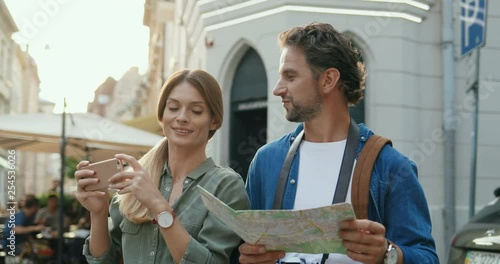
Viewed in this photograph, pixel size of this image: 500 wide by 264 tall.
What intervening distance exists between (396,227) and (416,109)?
332 inches

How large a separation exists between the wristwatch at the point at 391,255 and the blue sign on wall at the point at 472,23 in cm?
681

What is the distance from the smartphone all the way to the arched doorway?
825 cm

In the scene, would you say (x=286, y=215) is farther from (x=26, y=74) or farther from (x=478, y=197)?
(x=26, y=74)

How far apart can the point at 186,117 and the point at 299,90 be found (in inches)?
17.7

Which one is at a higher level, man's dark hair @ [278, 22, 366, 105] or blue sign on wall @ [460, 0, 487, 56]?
blue sign on wall @ [460, 0, 487, 56]

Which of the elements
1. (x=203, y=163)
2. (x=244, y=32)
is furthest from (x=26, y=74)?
(x=203, y=163)

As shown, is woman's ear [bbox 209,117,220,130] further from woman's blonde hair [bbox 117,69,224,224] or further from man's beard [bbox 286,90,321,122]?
man's beard [bbox 286,90,321,122]

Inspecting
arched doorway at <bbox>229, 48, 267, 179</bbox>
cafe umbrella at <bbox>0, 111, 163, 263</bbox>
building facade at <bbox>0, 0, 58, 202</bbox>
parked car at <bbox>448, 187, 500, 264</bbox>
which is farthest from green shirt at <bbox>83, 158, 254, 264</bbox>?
arched doorway at <bbox>229, 48, 267, 179</bbox>

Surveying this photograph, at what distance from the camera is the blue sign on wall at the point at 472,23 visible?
865 centimetres

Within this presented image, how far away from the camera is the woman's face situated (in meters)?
2.63

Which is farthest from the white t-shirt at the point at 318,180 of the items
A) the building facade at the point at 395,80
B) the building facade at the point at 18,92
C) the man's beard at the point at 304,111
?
the building facade at the point at 18,92

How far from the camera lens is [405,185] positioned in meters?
2.36

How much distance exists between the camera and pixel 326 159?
8.10ft

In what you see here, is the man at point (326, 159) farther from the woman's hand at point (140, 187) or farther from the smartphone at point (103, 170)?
the smartphone at point (103, 170)
